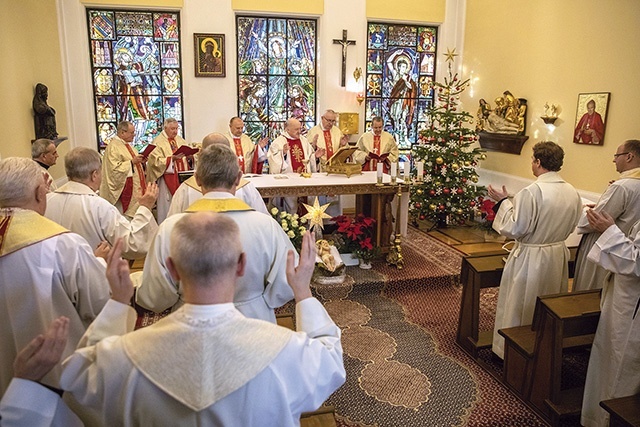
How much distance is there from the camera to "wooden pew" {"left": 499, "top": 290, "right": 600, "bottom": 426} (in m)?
3.16

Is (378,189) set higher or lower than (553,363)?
higher

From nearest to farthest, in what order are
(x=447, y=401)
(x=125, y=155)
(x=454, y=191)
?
(x=447, y=401)
(x=125, y=155)
(x=454, y=191)

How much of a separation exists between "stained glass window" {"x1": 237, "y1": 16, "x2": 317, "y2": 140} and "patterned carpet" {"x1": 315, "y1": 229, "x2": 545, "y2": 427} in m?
4.06

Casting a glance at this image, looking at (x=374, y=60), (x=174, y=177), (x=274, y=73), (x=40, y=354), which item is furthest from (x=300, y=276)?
(x=374, y=60)

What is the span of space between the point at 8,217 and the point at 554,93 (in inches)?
277

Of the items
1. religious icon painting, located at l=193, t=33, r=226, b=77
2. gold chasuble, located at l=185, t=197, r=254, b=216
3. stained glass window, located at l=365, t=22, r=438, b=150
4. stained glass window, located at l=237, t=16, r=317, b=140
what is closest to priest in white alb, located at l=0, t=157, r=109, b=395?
gold chasuble, located at l=185, t=197, r=254, b=216

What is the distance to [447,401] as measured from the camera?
350cm

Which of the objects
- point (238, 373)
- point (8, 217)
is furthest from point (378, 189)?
point (238, 373)

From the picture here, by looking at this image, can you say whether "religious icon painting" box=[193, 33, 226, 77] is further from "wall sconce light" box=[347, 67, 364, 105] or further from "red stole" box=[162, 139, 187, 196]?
"wall sconce light" box=[347, 67, 364, 105]

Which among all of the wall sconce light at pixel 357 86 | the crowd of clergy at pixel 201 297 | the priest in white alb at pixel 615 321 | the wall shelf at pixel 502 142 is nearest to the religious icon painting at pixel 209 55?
the wall sconce light at pixel 357 86

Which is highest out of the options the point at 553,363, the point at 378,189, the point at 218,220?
the point at 218,220

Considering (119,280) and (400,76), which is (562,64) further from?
(119,280)

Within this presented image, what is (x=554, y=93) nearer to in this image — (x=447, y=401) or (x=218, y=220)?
(x=447, y=401)

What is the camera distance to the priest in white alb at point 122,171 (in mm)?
6730
